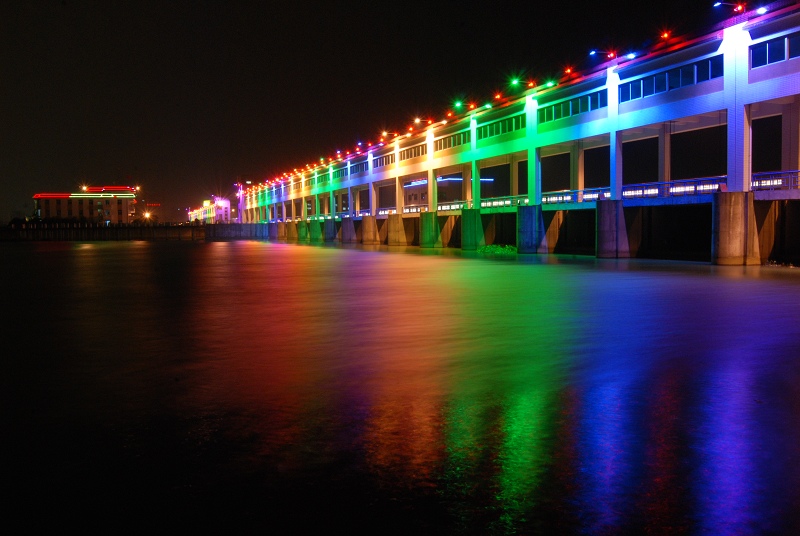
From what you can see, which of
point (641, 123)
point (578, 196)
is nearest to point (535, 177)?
point (578, 196)

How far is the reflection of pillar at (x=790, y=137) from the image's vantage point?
102ft

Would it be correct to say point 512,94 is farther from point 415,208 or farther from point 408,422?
point 408,422

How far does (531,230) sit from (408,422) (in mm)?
38759

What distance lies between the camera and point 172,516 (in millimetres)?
4234

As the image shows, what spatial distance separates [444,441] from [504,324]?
23.1 ft

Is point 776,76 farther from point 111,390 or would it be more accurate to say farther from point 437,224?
point 437,224

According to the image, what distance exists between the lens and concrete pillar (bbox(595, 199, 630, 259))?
36656mm

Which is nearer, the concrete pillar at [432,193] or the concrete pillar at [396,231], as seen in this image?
the concrete pillar at [432,193]

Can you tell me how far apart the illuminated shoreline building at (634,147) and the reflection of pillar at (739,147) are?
0.05 m

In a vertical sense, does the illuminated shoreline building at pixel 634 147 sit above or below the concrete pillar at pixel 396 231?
above

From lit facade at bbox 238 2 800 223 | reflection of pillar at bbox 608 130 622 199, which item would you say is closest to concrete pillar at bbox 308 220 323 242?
lit facade at bbox 238 2 800 223

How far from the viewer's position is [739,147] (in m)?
28.8

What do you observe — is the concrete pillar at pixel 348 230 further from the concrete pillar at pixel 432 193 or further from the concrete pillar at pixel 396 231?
the concrete pillar at pixel 432 193

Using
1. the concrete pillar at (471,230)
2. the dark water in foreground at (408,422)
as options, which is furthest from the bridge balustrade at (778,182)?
the concrete pillar at (471,230)
